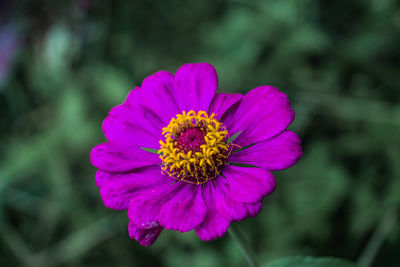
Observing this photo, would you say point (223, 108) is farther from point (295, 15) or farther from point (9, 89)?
point (9, 89)

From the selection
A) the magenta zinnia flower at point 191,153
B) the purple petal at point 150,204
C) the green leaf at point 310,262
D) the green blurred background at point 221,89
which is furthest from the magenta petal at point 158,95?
the green blurred background at point 221,89

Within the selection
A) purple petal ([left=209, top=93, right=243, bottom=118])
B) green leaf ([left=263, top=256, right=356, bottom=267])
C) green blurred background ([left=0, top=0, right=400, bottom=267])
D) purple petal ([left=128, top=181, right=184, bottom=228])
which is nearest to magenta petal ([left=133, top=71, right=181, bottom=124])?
purple petal ([left=209, top=93, right=243, bottom=118])

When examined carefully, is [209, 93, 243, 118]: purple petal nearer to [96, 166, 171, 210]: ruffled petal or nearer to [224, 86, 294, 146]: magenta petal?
[224, 86, 294, 146]: magenta petal

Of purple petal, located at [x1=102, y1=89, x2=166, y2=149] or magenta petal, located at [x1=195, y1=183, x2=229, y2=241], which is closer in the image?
magenta petal, located at [x1=195, y1=183, x2=229, y2=241]

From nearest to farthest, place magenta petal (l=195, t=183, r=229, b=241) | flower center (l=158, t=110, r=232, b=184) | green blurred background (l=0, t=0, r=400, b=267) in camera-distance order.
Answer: magenta petal (l=195, t=183, r=229, b=241) < flower center (l=158, t=110, r=232, b=184) < green blurred background (l=0, t=0, r=400, b=267)

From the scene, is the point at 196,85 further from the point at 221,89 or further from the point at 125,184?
the point at 221,89

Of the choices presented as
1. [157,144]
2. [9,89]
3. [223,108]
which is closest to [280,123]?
[223,108]

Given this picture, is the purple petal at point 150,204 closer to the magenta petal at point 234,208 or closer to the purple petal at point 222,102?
the magenta petal at point 234,208
